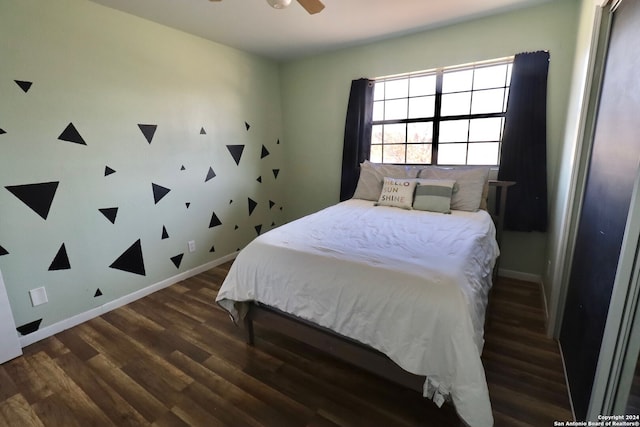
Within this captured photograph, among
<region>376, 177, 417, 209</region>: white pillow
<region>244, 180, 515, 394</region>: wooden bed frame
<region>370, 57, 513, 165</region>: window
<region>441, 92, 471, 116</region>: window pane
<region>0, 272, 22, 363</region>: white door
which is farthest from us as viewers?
<region>441, 92, 471, 116</region>: window pane

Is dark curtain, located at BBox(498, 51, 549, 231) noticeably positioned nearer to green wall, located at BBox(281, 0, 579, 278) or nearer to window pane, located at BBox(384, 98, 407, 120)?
green wall, located at BBox(281, 0, 579, 278)

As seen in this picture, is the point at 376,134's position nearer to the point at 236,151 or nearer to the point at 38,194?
the point at 236,151

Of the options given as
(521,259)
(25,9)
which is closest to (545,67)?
(521,259)

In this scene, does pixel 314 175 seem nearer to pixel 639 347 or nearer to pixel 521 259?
pixel 521 259

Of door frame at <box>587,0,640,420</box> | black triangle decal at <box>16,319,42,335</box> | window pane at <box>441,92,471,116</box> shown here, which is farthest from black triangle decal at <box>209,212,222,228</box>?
door frame at <box>587,0,640,420</box>

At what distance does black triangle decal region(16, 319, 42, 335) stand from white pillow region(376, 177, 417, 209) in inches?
111

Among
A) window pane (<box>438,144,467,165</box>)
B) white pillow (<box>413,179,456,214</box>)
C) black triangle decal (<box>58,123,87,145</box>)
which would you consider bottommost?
white pillow (<box>413,179,456,214</box>)

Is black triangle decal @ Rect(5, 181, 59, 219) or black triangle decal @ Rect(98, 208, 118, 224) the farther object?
Result: black triangle decal @ Rect(98, 208, 118, 224)

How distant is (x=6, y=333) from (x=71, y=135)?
1.36m

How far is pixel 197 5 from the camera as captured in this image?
7.25 ft

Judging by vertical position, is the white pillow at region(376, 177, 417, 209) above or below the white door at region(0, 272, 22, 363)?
above

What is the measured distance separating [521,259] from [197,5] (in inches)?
140

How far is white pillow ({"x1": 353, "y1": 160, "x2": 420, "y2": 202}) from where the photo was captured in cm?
295

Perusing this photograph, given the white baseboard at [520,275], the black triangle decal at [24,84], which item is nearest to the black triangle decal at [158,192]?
the black triangle decal at [24,84]
